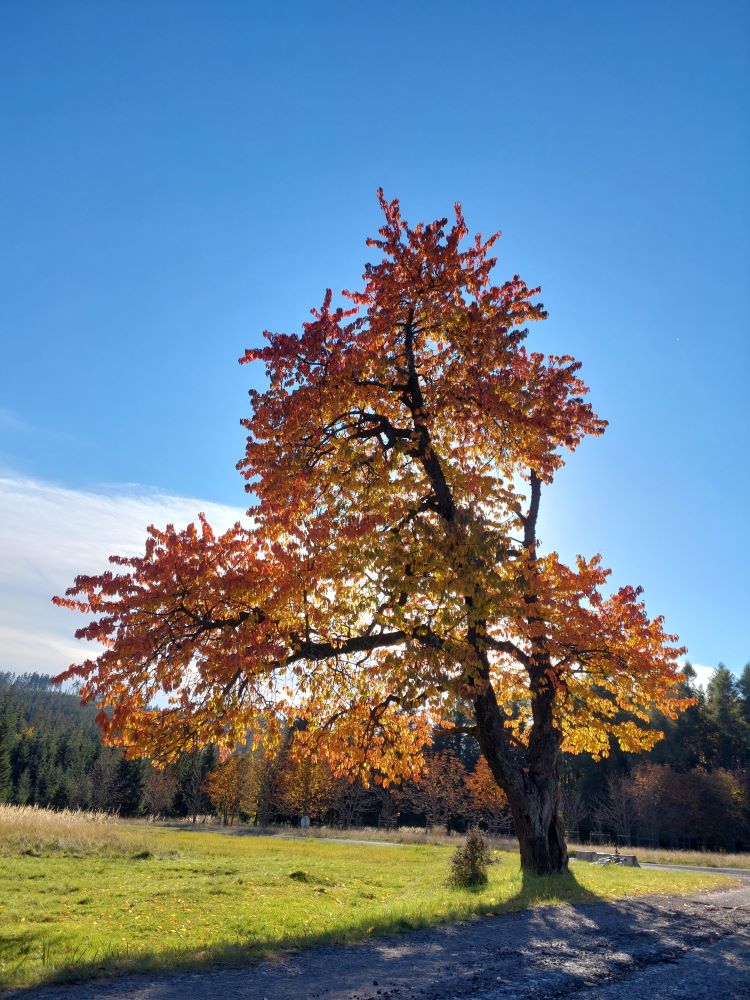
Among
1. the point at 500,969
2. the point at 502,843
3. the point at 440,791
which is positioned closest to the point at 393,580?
the point at 500,969

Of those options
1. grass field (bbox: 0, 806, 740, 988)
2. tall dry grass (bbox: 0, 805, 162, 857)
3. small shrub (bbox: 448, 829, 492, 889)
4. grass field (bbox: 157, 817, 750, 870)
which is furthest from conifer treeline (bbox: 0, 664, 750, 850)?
small shrub (bbox: 448, 829, 492, 889)

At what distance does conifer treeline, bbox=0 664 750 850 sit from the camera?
2028 inches

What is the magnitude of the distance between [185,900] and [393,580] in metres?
7.66

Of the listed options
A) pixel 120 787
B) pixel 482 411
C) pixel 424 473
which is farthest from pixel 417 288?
pixel 120 787

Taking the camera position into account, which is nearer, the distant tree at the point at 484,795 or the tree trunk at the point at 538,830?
the tree trunk at the point at 538,830

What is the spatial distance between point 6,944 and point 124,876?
402 inches

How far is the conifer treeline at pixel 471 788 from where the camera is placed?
51500 millimetres

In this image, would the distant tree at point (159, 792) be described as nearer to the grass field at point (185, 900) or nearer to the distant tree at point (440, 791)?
the distant tree at point (440, 791)

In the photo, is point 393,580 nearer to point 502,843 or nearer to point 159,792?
point 502,843

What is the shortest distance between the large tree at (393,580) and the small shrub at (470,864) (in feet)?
5.06

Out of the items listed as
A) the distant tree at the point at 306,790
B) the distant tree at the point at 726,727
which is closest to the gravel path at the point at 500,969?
the distant tree at the point at 306,790

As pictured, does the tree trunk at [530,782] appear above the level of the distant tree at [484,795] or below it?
above

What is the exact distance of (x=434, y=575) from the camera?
11.8 metres

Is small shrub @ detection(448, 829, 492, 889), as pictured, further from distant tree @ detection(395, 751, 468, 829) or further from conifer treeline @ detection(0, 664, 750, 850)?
distant tree @ detection(395, 751, 468, 829)
